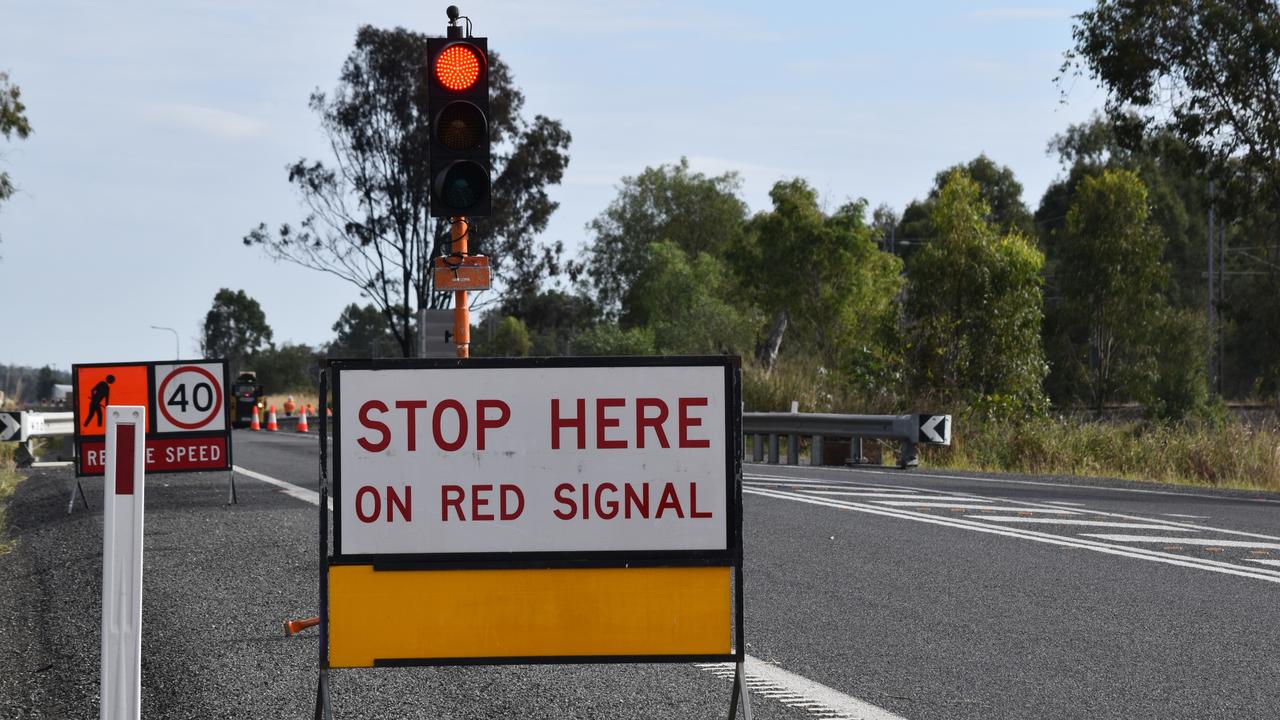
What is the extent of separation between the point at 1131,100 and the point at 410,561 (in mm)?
24828

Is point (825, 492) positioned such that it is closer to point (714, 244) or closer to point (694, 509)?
point (694, 509)

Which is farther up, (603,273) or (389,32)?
(389,32)

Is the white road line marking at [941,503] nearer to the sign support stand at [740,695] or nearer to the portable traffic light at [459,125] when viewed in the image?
the portable traffic light at [459,125]

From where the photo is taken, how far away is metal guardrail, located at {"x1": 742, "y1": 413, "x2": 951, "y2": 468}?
60.7 feet

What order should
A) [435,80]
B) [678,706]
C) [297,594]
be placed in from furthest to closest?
1. [435,80]
2. [297,594]
3. [678,706]

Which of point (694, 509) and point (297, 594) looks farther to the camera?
point (297, 594)

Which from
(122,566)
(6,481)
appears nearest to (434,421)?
(122,566)

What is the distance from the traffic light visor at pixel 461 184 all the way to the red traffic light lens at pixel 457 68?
508mm

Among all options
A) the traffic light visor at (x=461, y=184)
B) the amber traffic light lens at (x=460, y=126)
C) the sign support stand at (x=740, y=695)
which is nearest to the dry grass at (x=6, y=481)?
the traffic light visor at (x=461, y=184)

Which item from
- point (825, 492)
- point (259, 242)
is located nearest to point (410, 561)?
point (825, 492)

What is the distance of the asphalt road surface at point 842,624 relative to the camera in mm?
5242

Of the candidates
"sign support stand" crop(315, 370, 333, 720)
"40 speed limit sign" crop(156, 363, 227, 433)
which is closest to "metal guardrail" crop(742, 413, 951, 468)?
"40 speed limit sign" crop(156, 363, 227, 433)

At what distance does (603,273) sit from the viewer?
7962 centimetres

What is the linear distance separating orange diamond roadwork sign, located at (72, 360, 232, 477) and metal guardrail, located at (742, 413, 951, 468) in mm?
6807
